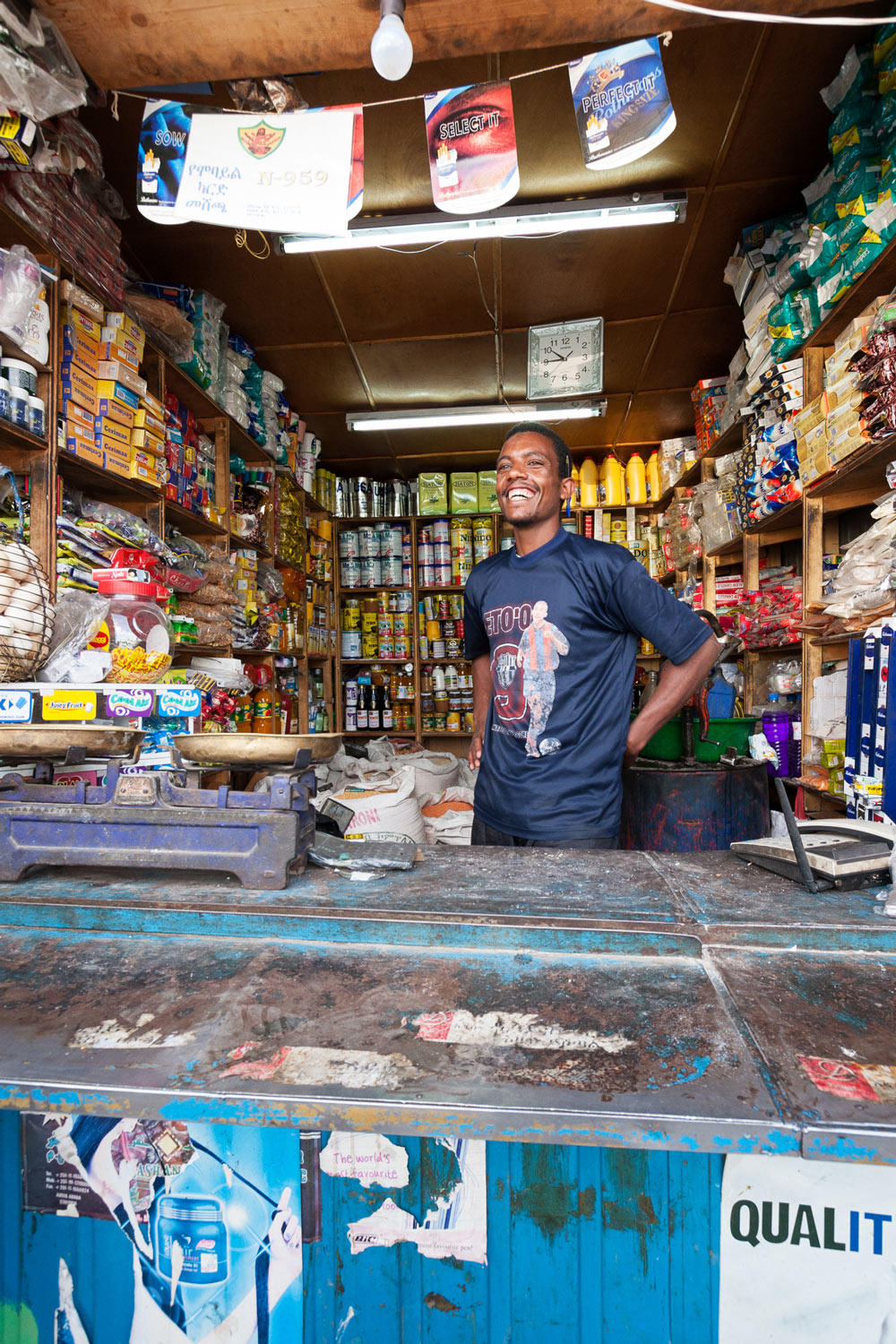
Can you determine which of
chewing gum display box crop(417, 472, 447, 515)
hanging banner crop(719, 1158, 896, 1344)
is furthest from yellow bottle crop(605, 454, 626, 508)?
hanging banner crop(719, 1158, 896, 1344)

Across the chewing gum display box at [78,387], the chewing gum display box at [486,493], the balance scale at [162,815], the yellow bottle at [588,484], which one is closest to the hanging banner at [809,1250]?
the balance scale at [162,815]

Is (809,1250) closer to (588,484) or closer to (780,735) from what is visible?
(780,735)

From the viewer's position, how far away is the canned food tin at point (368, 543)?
5.99m

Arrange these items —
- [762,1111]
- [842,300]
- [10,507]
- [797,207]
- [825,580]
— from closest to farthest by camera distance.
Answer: [762,1111] < [10,507] < [842,300] < [825,580] < [797,207]

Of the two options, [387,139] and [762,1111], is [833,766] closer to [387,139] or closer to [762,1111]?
[762,1111]

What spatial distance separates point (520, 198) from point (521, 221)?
500mm

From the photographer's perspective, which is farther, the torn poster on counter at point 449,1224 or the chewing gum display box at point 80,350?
the chewing gum display box at point 80,350

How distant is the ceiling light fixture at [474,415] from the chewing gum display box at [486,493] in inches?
→ 39.6

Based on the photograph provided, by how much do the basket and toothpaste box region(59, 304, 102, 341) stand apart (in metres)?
0.85

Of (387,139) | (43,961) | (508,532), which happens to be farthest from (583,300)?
(43,961)

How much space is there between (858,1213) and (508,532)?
5.43m

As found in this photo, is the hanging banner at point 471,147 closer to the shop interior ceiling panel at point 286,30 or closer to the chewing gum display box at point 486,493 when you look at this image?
the shop interior ceiling panel at point 286,30

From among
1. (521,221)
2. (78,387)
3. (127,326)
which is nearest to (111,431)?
(78,387)

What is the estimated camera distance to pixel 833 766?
2.50 meters
